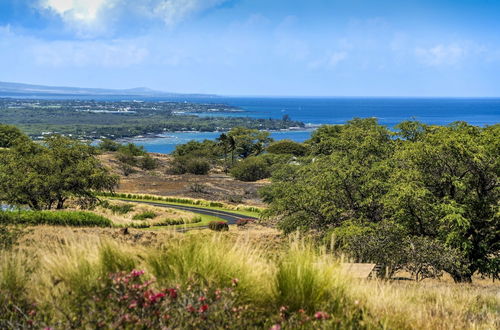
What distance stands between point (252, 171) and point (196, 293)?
86560mm

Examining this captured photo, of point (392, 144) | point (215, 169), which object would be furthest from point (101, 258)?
point (215, 169)

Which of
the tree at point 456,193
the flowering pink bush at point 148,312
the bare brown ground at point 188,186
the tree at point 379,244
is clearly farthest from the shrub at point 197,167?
the flowering pink bush at point 148,312

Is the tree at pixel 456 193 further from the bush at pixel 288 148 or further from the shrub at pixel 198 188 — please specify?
the bush at pixel 288 148

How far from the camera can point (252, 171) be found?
93000 mm

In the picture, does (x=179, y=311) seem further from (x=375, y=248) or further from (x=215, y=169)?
(x=215, y=169)

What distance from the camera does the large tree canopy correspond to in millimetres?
21250

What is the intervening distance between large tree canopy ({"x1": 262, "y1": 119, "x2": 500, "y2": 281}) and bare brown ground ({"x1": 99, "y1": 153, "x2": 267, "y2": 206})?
40.2 meters

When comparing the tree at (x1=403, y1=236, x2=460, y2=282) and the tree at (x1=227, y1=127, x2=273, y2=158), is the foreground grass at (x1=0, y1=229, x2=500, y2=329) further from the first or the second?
the tree at (x1=227, y1=127, x2=273, y2=158)

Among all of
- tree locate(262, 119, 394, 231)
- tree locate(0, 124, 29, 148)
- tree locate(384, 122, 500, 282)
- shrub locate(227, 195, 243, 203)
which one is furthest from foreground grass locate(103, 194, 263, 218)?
tree locate(0, 124, 29, 148)

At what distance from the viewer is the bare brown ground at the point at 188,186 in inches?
2844

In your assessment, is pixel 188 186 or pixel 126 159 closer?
pixel 188 186

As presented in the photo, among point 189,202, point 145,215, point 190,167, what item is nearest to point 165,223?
point 145,215

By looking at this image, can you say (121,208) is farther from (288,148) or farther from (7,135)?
(7,135)

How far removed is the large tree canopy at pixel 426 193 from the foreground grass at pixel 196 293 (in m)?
13.2
